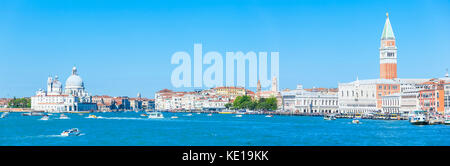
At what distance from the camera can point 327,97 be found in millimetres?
66375

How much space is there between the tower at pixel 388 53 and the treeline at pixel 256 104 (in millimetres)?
12798

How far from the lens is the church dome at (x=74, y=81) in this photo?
9256 cm

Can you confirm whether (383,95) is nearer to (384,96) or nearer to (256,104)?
(384,96)

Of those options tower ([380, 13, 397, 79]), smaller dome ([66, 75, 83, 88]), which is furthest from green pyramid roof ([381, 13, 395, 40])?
smaller dome ([66, 75, 83, 88])

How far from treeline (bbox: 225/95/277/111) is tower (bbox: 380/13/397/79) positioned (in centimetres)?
1280

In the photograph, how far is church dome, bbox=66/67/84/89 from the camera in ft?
304

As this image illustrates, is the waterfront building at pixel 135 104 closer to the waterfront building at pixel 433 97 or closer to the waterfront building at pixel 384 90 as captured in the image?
the waterfront building at pixel 384 90

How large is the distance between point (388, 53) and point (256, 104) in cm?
1646

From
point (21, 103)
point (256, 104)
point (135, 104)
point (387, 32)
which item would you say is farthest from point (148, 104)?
point (387, 32)
